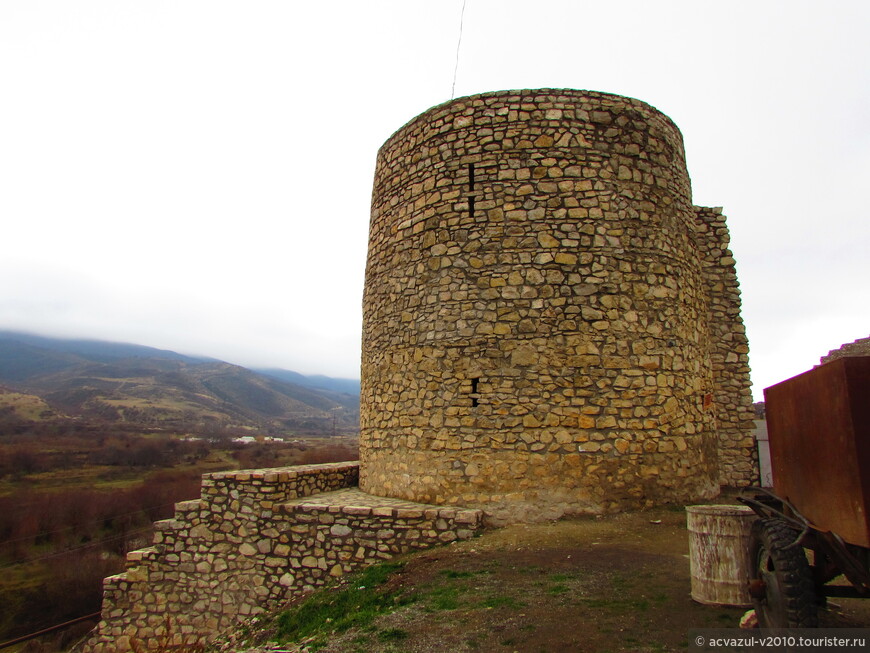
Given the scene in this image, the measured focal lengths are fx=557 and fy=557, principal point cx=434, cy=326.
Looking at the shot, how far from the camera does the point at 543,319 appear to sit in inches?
328

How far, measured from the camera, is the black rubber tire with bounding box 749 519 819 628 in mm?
3393

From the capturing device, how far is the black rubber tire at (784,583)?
3393 mm

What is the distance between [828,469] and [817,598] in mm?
912

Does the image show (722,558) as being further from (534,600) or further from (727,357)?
(727,357)

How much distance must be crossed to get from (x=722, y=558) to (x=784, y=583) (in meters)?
1.27

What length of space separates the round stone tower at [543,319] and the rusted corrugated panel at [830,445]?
3654mm

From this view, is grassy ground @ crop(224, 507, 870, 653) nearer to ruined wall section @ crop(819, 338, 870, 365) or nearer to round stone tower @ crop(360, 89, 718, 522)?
round stone tower @ crop(360, 89, 718, 522)

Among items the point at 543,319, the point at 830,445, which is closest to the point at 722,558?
the point at 830,445

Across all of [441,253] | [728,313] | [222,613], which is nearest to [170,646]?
[222,613]

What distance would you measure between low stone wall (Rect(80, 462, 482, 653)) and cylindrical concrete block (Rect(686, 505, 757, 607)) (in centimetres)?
335

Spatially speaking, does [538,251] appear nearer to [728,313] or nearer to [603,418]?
[603,418]

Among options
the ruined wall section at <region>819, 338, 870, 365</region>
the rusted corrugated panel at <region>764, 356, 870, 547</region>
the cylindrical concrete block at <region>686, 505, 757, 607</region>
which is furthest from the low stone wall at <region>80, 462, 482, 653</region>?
the ruined wall section at <region>819, 338, 870, 365</region>

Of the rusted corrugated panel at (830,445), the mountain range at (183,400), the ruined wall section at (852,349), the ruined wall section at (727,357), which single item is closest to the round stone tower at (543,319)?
the ruined wall section at (727,357)

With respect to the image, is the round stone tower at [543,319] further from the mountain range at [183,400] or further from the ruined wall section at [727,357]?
the mountain range at [183,400]
